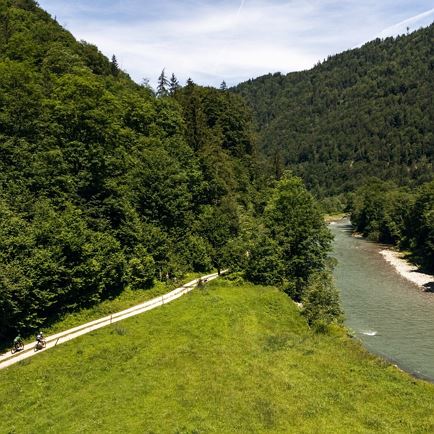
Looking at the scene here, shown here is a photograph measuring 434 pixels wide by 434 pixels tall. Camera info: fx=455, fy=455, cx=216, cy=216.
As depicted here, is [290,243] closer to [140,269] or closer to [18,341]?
[140,269]

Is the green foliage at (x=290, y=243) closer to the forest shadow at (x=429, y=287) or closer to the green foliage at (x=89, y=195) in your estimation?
the green foliage at (x=89, y=195)

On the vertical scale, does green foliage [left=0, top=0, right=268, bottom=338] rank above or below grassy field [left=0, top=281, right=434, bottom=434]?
above

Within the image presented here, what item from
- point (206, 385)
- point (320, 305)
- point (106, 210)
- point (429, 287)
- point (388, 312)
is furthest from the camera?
point (429, 287)

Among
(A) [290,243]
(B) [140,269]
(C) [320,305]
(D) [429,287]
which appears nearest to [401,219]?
(D) [429,287]

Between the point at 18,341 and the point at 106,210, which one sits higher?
the point at 106,210

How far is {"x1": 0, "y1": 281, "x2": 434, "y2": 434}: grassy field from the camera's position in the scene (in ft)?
93.0

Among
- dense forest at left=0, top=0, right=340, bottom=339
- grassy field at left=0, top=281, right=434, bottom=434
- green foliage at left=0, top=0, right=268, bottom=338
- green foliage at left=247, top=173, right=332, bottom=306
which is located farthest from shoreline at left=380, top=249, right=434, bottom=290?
grassy field at left=0, top=281, right=434, bottom=434

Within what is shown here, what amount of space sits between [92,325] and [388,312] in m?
39.3

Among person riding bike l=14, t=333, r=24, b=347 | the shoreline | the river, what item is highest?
person riding bike l=14, t=333, r=24, b=347

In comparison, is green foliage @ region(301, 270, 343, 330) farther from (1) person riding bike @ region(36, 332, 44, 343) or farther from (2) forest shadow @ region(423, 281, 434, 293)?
(2) forest shadow @ region(423, 281, 434, 293)

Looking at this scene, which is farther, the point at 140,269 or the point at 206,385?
the point at 140,269

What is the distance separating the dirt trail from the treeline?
182ft

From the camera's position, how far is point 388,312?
61344 millimetres

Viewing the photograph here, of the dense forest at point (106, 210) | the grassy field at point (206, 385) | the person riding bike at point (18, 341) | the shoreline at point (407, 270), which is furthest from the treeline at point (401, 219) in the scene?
the person riding bike at point (18, 341)
